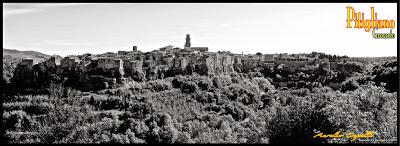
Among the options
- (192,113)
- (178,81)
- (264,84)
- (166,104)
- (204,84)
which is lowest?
(192,113)

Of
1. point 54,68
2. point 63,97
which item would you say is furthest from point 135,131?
point 54,68

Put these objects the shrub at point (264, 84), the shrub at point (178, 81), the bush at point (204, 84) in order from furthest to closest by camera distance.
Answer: the shrub at point (264, 84)
the bush at point (204, 84)
the shrub at point (178, 81)

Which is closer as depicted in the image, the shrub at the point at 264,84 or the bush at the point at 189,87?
the bush at the point at 189,87

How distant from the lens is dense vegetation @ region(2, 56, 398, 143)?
34.0 feet

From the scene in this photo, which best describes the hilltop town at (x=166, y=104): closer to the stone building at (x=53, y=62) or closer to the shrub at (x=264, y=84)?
the stone building at (x=53, y=62)

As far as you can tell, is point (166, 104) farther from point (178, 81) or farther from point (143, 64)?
point (143, 64)

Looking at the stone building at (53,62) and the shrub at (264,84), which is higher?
the stone building at (53,62)

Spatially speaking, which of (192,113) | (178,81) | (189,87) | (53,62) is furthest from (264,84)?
(53,62)

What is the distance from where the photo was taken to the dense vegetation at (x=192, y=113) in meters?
Answer: 10.4

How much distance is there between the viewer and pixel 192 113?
68.1ft

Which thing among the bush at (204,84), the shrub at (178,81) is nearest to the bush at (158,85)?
the shrub at (178,81)

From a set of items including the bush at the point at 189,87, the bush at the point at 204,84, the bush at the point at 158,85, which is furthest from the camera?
the bush at the point at 204,84

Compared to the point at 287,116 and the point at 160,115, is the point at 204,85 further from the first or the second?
the point at 287,116

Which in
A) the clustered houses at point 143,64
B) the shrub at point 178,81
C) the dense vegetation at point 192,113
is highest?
the clustered houses at point 143,64
